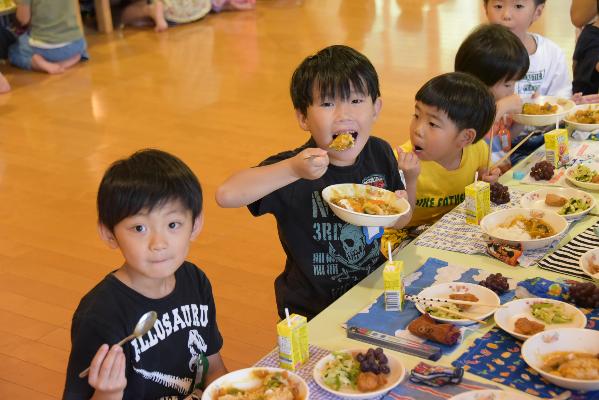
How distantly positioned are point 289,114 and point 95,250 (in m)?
2.20

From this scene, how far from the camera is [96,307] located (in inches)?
73.4

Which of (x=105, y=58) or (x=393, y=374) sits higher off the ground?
(x=393, y=374)

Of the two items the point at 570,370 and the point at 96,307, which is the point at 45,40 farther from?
the point at 570,370

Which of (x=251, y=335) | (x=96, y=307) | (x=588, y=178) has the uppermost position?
(x=96, y=307)

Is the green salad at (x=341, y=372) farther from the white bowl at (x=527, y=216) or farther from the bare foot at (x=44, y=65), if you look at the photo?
the bare foot at (x=44, y=65)

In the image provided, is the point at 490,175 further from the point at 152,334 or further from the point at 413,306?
the point at 152,334

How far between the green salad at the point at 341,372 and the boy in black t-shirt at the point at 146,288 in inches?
14.7

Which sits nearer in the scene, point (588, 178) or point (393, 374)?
point (393, 374)

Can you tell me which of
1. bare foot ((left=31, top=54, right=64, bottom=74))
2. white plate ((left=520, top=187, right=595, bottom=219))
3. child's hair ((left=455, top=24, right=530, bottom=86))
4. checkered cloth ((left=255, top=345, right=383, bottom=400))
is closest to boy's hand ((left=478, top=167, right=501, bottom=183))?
white plate ((left=520, top=187, right=595, bottom=219))

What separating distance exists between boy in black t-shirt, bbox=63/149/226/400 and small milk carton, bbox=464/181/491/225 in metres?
0.96

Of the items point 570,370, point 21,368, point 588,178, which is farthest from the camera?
point 21,368

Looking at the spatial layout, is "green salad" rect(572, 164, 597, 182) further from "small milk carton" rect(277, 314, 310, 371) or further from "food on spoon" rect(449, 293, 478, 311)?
"small milk carton" rect(277, 314, 310, 371)

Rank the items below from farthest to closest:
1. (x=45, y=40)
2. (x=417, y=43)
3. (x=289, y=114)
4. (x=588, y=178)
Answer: (x=417, y=43)
(x=45, y=40)
(x=289, y=114)
(x=588, y=178)

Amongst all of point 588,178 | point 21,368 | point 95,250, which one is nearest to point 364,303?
point 588,178
